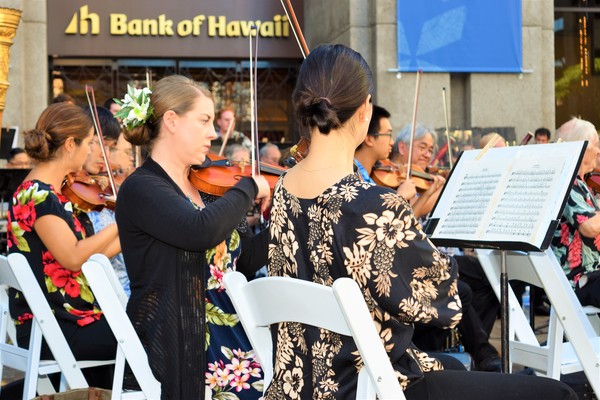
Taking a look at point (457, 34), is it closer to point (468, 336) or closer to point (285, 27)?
point (285, 27)

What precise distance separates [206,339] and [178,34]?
9.98 metres

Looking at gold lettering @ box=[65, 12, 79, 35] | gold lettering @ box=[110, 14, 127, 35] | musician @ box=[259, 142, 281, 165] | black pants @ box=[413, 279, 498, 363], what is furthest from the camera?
gold lettering @ box=[110, 14, 127, 35]

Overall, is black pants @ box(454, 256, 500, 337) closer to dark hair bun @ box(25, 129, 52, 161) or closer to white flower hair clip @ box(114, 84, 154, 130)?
dark hair bun @ box(25, 129, 52, 161)

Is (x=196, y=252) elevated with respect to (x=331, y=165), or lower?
lower

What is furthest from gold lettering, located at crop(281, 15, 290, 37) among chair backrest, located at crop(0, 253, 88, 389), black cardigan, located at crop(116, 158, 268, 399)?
black cardigan, located at crop(116, 158, 268, 399)

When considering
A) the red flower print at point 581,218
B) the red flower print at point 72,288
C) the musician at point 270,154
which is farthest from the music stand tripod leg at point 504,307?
the musician at point 270,154

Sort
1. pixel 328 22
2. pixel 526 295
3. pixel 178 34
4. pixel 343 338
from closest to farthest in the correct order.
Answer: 1. pixel 343 338
2. pixel 526 295
3. pixel 328 22
4. pixel 178 34

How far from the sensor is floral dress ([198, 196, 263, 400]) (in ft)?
8.73

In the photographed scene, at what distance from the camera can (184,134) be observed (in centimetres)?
282

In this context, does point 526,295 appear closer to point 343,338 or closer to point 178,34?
point 343,338

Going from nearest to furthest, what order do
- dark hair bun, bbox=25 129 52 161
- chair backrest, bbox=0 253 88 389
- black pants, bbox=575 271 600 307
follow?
1. chair backrest, bbox=0 253 88 389
2. dark hair bun, bbox=25 129 52 161
3. black pants, bbox=575 271 600 307

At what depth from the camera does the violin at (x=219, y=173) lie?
11.2 ft

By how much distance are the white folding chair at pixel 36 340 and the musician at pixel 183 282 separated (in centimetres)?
42

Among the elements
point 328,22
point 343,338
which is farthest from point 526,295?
point 328,22
